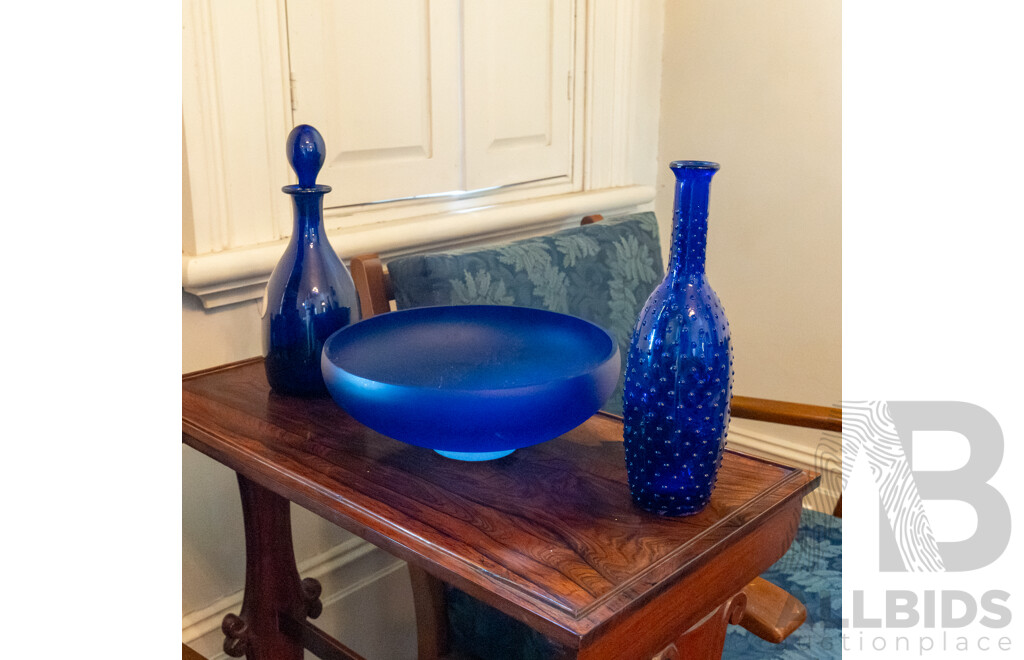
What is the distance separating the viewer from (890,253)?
1910 millimetres

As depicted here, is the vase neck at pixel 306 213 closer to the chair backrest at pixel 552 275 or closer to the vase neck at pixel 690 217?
the chair backrest at pixel 552 275

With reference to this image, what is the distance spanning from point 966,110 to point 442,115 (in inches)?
43.1

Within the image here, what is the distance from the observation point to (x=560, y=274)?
1453mm

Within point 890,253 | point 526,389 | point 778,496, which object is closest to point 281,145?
point 526,389

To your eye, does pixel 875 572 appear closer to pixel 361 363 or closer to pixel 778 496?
pixel 778 496

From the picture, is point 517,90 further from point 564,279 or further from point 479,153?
point 564,279

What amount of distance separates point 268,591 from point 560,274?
0.69 metres

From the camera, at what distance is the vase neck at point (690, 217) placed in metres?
0.78

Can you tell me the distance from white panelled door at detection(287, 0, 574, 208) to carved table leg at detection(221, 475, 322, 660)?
1.76 feet

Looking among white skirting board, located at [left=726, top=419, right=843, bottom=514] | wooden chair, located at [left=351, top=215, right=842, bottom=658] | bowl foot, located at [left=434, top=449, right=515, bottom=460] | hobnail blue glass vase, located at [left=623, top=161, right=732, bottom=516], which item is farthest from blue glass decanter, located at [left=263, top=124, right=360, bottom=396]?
white skirting board, located at [left=726, top=419, right=843, bottom=514]

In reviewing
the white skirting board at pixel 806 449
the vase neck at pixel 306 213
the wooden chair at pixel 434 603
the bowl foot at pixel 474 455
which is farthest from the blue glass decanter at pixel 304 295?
the white skirting board at pixel 806 449

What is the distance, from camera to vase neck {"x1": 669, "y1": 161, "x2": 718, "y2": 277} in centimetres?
78
